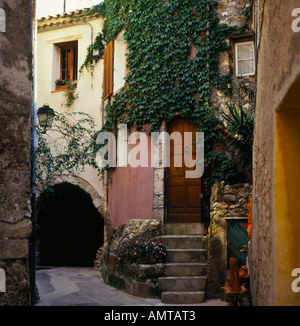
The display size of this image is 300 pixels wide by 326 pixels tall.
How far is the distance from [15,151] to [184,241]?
543 centimetres

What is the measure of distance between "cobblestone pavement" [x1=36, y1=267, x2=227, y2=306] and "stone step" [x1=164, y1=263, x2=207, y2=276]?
0.67 m

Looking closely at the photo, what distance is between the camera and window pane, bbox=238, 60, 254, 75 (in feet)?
32.0

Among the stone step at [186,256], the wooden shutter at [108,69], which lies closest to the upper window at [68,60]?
the wooden shutter at [108,69]

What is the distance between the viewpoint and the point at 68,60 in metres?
13.6

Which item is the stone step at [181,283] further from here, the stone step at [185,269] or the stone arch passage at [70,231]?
the stone arch passage at [70,231]

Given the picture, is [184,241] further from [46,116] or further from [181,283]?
[46,116]

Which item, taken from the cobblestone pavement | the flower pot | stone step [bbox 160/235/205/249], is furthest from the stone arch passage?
stone step [bbox 160/235/205/249]

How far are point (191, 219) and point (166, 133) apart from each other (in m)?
2.09

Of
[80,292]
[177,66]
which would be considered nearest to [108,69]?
[177,66]

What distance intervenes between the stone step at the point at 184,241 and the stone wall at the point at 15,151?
5039 millimetres

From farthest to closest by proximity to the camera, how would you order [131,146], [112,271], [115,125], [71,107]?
[71,107]
[115,125]
[131,146]
[112,271]

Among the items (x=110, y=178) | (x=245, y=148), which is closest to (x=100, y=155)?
(x=110, y=178)

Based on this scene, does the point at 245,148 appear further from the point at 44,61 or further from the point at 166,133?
the point at 44,61

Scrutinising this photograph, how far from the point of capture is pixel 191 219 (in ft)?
31.4
